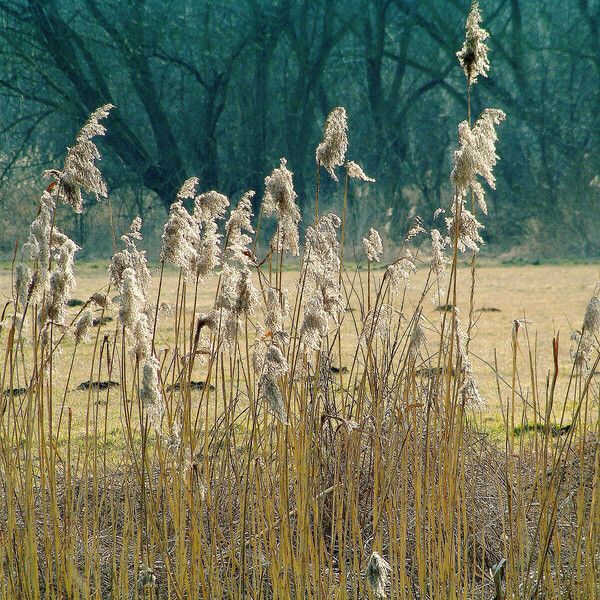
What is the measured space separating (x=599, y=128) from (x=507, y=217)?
1.97 m

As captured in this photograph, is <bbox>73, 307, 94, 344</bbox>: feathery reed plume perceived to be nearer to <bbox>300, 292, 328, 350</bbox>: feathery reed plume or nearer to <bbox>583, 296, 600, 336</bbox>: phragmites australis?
<bbox>300, 292, 328, 350</bbox>: feathery reed plume

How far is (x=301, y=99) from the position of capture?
50.7ft

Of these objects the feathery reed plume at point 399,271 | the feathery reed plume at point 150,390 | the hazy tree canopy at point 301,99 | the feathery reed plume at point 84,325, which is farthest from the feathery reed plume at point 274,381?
the hazy tree canopy at point 301,99

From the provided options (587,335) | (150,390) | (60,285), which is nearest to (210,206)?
(60,285)

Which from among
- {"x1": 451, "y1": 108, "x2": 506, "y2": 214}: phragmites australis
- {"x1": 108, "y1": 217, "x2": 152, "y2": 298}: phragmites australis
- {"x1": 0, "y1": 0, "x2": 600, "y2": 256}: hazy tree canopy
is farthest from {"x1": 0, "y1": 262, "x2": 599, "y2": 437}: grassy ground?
{"x1": 0, "y1": 0, "x2": 600, "y2": 256}: hazy tree canopy

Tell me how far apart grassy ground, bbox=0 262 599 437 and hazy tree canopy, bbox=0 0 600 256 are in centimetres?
263

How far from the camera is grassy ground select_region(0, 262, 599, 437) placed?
463 centimetres

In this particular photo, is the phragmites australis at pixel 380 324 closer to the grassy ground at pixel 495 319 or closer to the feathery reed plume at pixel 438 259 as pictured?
the feathery reed plume at pixel 438 259

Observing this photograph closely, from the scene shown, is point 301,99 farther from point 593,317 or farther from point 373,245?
point 593,317

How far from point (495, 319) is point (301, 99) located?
8679 millimetres

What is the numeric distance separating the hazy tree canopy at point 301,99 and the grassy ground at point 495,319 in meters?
2.63

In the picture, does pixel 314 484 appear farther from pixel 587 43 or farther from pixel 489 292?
pixel 587 43

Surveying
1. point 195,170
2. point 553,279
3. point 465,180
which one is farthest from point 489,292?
point 465,180

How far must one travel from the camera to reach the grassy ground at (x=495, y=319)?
4629 mm
